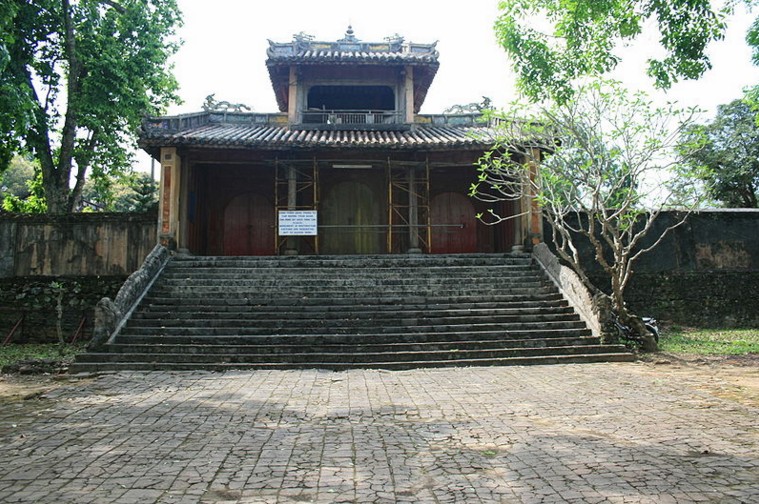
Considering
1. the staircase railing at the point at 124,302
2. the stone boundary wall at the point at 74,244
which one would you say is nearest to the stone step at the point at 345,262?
the staircase railing at the point at 124,302

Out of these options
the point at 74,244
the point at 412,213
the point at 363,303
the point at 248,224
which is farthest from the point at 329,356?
the point at 248,224

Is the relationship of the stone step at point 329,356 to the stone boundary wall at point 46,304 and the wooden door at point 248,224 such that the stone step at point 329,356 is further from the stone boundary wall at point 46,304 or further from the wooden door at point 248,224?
the wooden door at point 248,224

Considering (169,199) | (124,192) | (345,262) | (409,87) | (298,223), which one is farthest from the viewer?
(124,192)

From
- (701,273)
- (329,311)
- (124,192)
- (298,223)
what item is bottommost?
(329,311)

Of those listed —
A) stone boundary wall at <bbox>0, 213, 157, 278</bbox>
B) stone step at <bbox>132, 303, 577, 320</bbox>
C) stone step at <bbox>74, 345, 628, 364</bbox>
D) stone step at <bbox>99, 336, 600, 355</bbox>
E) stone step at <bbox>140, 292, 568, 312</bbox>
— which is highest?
stone boundary wall at <bbox>0, 213, 157, 278</bbox>

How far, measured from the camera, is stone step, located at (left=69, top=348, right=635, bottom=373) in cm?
745

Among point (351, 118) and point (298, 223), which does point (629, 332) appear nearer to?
point (298, 223)

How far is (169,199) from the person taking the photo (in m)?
11.9

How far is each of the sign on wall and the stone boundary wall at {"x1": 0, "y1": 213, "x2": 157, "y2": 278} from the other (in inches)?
112

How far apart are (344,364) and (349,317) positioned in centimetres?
158

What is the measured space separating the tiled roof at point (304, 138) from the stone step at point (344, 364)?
18.3ft

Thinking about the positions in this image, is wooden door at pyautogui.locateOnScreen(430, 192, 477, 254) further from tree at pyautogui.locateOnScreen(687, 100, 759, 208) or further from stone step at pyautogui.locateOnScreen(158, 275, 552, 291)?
tree at pyautogui.locateOnScreen(687, 100, 759, 208)

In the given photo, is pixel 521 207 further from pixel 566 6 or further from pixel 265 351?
pixel 265 351


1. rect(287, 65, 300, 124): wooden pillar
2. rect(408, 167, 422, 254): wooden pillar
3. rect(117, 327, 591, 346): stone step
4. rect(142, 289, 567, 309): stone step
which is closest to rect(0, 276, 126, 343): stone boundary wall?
rect(142, 289, 567, 309): stone step
